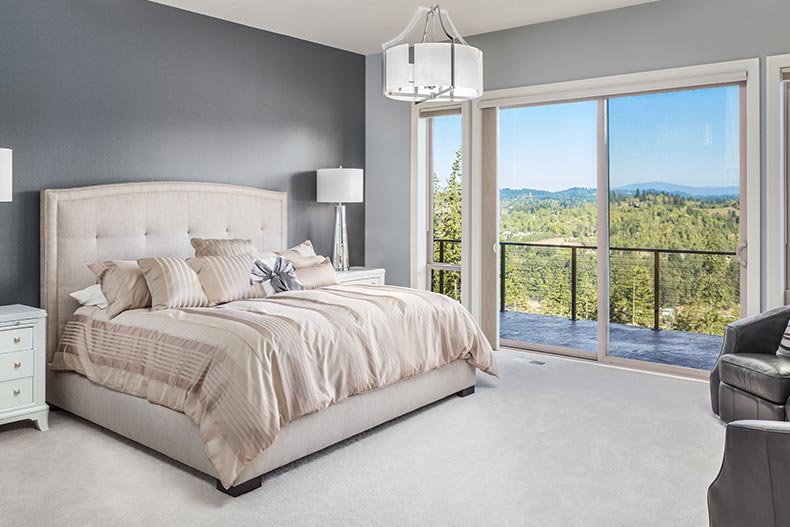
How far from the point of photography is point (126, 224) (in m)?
4.31

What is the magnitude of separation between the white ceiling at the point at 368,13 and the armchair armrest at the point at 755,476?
12.5ft

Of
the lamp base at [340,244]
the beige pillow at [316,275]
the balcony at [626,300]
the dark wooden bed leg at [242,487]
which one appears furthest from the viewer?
the lamp base at [340,244]

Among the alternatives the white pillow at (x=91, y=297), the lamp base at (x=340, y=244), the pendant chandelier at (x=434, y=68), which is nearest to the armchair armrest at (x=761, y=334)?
the pendant chandelier at (x=434, y=68)

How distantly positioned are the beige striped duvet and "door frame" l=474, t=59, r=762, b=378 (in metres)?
1.46

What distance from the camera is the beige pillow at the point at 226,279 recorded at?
398cm

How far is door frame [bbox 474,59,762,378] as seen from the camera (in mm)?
4281

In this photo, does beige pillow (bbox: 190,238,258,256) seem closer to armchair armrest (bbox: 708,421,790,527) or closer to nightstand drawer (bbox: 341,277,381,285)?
nightstand drawer (bbox: 341,277,381,285)

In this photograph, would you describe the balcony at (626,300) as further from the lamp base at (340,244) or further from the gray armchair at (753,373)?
the lamp base at (340,244)

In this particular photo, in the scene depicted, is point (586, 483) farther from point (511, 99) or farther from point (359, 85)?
point (359, 85)

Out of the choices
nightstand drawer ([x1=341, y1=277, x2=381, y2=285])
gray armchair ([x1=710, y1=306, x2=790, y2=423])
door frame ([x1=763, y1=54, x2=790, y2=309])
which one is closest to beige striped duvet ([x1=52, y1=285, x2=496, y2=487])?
nightstand drawer ([x1=341, y1=277, x2=381, y2=285])

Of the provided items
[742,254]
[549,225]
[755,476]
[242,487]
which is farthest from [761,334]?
[242,487]

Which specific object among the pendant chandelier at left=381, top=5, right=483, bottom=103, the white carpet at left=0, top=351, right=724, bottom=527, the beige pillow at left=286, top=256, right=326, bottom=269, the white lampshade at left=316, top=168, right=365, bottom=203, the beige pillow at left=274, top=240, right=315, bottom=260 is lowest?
the white carpet at left=0, top=351, right=724, bottom=527

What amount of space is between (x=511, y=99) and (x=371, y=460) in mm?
3426

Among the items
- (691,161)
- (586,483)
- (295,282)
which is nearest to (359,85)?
(295,282)
